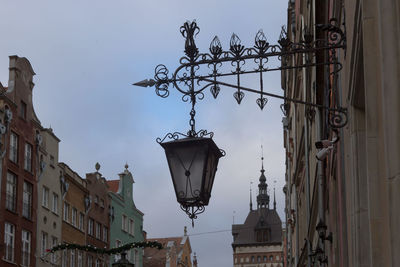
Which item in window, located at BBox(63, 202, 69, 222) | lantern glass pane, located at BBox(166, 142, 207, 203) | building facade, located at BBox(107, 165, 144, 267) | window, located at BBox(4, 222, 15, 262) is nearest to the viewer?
lantern glass pane, located at BBox(166, 142, 207, 203)

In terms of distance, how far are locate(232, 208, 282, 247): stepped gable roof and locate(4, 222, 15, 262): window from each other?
4092 inches

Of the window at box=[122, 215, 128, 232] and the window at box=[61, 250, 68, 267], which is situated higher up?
the window at box=[122, 215, 128, 232]

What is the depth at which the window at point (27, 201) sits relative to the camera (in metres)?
38.8

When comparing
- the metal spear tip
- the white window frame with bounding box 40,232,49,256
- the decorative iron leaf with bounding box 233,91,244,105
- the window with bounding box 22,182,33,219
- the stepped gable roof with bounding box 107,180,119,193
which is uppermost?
the stepped gable roof with bounding box 107,180,119,193

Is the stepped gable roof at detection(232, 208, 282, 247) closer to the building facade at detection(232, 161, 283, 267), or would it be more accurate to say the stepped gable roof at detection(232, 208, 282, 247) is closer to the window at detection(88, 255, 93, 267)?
the building facade at detection(232, 161, 283, 267)

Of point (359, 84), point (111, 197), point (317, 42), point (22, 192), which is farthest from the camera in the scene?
point (111, 197)

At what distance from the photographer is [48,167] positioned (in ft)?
140

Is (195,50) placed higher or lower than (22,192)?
lower

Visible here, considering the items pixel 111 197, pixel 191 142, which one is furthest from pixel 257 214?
pixel 191 142

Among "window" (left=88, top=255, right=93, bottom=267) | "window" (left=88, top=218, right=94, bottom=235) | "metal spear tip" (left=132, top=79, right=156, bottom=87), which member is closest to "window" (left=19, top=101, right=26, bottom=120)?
"window" (left=88, top=218, right=94, bottom=235)

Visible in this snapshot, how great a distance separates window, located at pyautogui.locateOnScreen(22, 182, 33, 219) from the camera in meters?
38.8

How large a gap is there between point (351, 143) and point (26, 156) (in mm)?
33887

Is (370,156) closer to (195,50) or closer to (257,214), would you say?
(195,50)

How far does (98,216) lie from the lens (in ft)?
167
